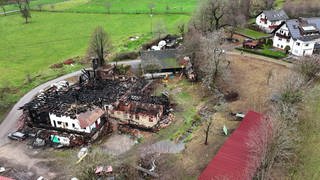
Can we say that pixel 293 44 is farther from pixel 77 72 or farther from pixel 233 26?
pixel 77 72

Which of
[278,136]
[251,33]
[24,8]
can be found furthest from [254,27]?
[24,8]

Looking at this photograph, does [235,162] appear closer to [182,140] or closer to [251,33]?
[182,140]

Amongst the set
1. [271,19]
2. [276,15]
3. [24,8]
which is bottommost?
[271,19]

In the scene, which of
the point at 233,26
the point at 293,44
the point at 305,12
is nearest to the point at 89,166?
the point at 293,44

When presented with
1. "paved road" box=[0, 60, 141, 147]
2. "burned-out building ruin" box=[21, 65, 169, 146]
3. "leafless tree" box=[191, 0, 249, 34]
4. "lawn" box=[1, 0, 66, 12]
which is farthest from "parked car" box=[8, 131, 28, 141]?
"lawn" box=[1, 0, 66, 12]

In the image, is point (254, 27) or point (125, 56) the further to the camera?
point (254, 27)

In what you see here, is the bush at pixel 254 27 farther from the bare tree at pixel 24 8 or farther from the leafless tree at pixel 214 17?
the bare tree at pixel 24 8
